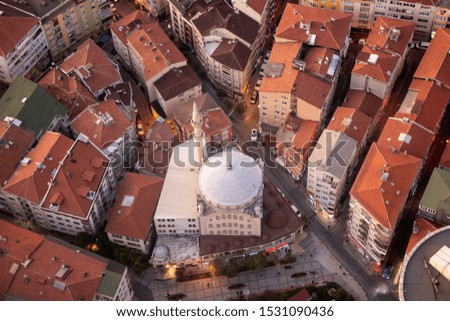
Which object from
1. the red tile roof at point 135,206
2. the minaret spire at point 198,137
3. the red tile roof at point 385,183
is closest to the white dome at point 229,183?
the minaret spire at point 198,137

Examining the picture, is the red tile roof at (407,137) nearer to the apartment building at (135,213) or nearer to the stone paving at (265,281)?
the stone paving at (265,281)

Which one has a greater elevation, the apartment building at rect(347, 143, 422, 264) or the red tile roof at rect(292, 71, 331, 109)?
the red tile roof at rect(292, 71, 331, 109)

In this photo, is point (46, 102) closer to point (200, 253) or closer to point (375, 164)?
point (200, 253)

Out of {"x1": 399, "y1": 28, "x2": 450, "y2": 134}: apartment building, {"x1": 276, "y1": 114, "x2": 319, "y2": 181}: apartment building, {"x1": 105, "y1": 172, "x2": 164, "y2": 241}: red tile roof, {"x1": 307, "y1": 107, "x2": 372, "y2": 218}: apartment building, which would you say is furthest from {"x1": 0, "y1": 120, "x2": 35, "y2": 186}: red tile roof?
{"x1": 399, "y1": 28, "x2": 450, "y2": 134}: apartment building

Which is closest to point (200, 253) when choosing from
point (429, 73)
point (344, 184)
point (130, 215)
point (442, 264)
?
point (130, 215)

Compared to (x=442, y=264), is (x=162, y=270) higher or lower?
lower

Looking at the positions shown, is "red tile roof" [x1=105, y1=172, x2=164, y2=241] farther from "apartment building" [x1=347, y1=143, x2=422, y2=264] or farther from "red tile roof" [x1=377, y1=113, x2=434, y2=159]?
"red tile roof" [x1=377, y1=113, x2=434, y2=159]

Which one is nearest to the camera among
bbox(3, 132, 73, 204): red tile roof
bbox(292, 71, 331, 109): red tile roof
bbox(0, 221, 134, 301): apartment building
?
bbox(0, 221, 134, 301): apartment building
